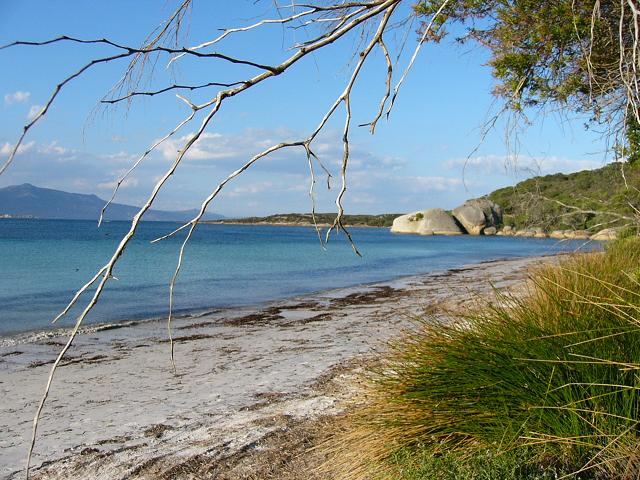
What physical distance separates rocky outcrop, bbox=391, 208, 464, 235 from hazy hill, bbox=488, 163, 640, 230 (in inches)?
2910

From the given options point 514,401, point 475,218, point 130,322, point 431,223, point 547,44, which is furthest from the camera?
point 431,223

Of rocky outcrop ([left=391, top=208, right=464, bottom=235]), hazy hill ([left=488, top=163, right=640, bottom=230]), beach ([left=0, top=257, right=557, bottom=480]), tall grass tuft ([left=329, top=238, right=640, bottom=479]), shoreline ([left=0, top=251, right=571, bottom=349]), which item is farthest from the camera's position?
rocky outcrop ([left=391, top=208, right=464, bottom=235])

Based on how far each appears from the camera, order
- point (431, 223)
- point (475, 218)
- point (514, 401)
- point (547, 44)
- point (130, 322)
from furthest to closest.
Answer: point (431, 223) < point (475, 218) < point (130, 322) < point (547, 44) < point (514, 401)

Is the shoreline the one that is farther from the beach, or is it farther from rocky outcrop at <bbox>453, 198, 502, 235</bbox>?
rocky outcrop at <bbox>453, 198, 502, 235</bbox>

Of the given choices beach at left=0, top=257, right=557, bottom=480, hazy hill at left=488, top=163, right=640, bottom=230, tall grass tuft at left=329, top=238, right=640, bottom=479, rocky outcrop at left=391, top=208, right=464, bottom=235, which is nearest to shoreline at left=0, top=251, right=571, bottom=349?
beach at left=0, top=257, right=557, bottom=480

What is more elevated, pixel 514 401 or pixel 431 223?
pixel 431 223

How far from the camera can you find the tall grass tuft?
2965 mm

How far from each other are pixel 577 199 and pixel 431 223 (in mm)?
77944

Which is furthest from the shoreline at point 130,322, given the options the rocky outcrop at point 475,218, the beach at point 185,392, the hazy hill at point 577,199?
the rocky outcrop at point 475,218

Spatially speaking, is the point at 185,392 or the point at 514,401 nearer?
the point at 514,401

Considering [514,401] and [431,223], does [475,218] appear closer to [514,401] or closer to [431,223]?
[431,223]

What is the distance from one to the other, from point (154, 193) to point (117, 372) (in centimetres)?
668

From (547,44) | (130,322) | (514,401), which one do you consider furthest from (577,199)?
(130,322)

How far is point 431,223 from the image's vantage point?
83.7 meters
